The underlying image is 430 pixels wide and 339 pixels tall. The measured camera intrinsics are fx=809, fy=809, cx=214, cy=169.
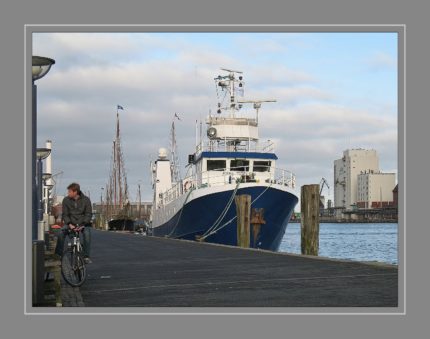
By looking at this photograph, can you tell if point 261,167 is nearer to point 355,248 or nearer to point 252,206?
point 252,206

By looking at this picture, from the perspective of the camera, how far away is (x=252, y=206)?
37.9m

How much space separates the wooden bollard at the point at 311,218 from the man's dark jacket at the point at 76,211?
13580 mm

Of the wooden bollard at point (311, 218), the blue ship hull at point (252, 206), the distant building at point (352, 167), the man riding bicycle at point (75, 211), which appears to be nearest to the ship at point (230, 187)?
the blue ship hull at point (252, 206)

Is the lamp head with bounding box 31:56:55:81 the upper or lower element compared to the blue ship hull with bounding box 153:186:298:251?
upper

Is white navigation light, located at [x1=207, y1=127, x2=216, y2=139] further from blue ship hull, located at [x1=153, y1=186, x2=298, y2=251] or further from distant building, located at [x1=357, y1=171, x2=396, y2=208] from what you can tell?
distant building, located at [x1=357, y1=171, x2=396, y2=208]

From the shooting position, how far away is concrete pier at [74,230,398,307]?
407 inches

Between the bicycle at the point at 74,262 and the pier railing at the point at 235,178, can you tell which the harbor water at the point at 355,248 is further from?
the bicycle at the point at 74,262

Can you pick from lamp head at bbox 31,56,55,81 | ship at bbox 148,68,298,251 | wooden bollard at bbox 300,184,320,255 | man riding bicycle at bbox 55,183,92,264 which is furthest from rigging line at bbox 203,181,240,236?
lamp head at bbox 31,56,55,81

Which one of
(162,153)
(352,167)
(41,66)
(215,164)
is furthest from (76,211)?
(352,167)

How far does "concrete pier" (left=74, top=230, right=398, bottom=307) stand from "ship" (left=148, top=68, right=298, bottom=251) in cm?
1922
